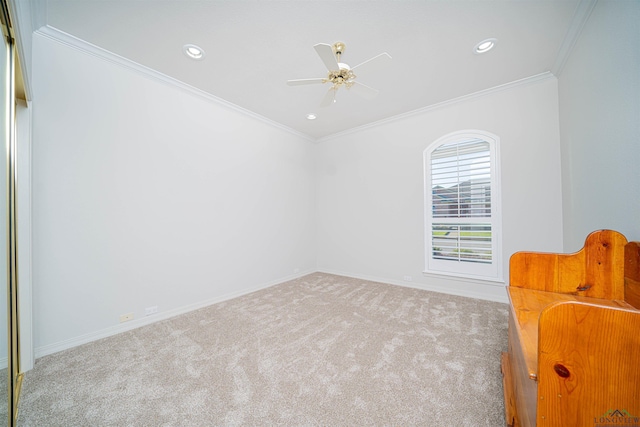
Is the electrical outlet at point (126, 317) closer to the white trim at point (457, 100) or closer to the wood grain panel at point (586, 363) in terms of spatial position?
the wood grain panel at point (586, 363)

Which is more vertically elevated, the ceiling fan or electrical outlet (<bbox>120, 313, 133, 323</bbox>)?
the ceiling fan

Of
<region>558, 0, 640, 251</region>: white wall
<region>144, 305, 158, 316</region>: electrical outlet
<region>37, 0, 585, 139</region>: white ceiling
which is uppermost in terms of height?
<region>37, 0, 585, 139</region>: white ceiling

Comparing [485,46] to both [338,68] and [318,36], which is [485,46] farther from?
[318,36]

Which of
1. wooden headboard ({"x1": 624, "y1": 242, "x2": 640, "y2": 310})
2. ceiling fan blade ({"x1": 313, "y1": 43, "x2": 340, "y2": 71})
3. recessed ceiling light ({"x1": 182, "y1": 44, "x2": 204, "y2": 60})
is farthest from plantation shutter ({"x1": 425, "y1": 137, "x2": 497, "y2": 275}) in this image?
recessed ceiling light ({"x1": 182, "y1": 44, "x2": 204, "y2": 60})

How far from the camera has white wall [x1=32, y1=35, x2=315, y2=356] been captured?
1.97m

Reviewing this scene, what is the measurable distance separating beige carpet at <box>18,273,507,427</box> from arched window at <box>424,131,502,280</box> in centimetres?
73

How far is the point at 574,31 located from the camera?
1.99m

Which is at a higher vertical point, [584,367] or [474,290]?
[584,367]

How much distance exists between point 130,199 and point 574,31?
14.6ft

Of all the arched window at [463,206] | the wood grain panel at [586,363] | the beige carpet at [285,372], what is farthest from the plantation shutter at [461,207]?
the wood grain panel at [586,363]

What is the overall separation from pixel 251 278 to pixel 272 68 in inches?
112

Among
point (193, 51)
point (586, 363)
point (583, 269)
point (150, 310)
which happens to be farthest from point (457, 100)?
point (150, 310)

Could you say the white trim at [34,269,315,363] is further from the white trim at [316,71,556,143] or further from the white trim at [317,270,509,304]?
the white trim at [316,71,556,143]

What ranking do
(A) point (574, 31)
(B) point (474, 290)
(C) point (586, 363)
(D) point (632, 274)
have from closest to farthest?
(C) point (586, 363) → (D) point (632, 274) → (A) point (574, 31) → (B) point (474, 290)
